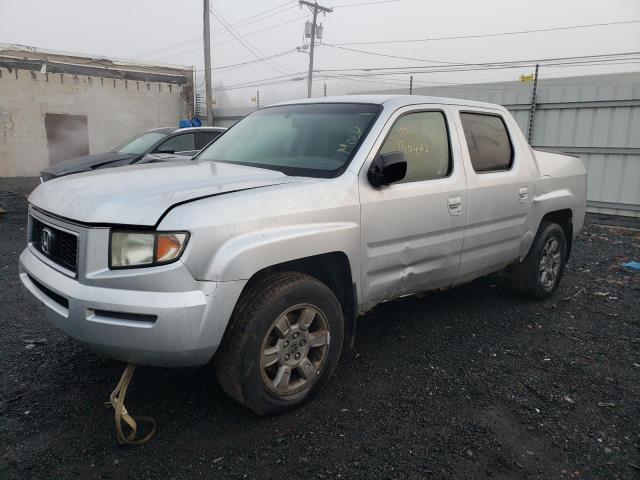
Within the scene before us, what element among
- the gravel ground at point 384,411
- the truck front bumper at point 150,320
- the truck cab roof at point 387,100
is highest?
the truck cab roof at point 387,100

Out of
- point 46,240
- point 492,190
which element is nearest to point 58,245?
point 46,240

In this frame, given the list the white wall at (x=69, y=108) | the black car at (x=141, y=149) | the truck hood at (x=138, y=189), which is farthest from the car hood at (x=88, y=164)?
the white wall at (x=69, y=108)

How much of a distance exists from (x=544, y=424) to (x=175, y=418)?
2089 millimetres

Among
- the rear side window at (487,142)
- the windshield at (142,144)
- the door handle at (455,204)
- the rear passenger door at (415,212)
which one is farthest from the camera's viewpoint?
the windshield at (142,144)

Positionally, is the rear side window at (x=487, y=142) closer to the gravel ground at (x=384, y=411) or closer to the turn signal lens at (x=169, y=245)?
the gravel ground at (x=384, y=411)

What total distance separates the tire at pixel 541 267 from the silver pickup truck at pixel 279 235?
1.25ft

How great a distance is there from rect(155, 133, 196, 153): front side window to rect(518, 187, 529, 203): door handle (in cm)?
650

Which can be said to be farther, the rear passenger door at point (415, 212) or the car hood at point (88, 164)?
the car hood at point (88, 164)

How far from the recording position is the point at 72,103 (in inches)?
731

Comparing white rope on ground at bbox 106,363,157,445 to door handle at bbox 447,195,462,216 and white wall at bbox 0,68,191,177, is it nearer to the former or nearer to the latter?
door handle at bbox 447,195,462,216

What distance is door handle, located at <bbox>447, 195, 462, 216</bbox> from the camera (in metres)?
3.60

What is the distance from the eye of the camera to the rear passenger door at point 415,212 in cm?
313

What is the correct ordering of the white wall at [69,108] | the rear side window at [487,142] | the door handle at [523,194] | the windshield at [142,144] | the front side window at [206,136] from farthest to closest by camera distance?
1. the white wall at [69,108]
2. the front side window at [206,136]
3. the windshield at [142,144]
4. the door handle at [523,194]
5. the rear side window at [487,142]

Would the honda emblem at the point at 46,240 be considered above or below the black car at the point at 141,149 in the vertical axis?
below
